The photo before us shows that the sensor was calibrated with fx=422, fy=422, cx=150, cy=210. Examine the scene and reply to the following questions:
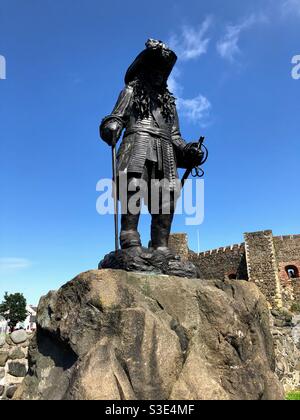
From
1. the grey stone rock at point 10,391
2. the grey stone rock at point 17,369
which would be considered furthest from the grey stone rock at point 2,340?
the grey stone rock at point 10,391

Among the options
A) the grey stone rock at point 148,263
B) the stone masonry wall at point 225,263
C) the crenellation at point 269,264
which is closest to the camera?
the grey stone rock at point 148,263

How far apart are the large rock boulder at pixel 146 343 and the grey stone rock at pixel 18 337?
3.69 m

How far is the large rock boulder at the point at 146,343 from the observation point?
2.72m

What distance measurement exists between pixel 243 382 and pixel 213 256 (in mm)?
32331

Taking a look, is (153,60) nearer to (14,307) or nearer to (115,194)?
(115,194)

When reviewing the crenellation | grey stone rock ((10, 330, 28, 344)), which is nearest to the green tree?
the crenellation

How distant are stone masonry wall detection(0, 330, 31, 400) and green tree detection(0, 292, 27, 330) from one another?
142 ft

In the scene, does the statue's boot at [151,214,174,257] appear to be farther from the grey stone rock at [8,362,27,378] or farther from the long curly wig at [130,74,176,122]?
the grey stone rock at [8,362,27,378]

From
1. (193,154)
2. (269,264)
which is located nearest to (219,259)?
(269,264)

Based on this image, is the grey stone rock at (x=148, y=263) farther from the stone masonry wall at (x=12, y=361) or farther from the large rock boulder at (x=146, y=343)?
the stone masonry wall at (x=12, y=361)

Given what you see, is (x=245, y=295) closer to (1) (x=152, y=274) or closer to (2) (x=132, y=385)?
(1) (x=152, y=274)

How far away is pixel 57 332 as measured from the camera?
3.12 meters

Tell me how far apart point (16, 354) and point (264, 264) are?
27.2 m
